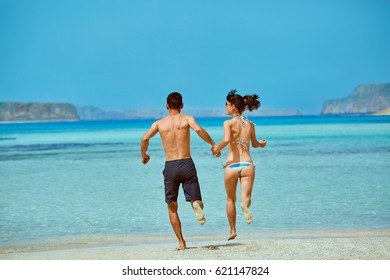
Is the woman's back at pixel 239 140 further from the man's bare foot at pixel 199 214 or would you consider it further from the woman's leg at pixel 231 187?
the man's bare foot at pixel 199 214

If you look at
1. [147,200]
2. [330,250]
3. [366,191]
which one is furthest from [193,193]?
[366,191]

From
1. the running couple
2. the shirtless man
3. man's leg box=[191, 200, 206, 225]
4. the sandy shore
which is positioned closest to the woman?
the running couple

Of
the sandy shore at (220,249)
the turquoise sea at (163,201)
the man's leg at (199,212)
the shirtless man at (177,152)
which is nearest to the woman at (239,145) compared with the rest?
the shirtless man at (177,152)

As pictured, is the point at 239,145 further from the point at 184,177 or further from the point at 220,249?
the point at 220,249

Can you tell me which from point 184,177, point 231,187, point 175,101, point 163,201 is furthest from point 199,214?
point 163,201

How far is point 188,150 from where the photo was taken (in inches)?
281

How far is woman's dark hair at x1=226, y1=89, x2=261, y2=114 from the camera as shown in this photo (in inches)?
282

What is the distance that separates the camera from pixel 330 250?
7.32 m

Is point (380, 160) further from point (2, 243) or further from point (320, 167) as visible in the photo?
point (2, 243)

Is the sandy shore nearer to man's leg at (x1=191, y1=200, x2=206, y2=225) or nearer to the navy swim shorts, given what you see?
man's leg at (x1=191, y1=200, x2=206, y2=225)

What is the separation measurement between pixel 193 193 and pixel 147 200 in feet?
20.3

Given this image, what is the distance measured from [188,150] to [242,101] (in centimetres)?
68

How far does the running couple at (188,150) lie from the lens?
23.0ft

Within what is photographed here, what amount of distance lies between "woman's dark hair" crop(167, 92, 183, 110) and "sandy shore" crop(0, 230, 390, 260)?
1.38 metres
